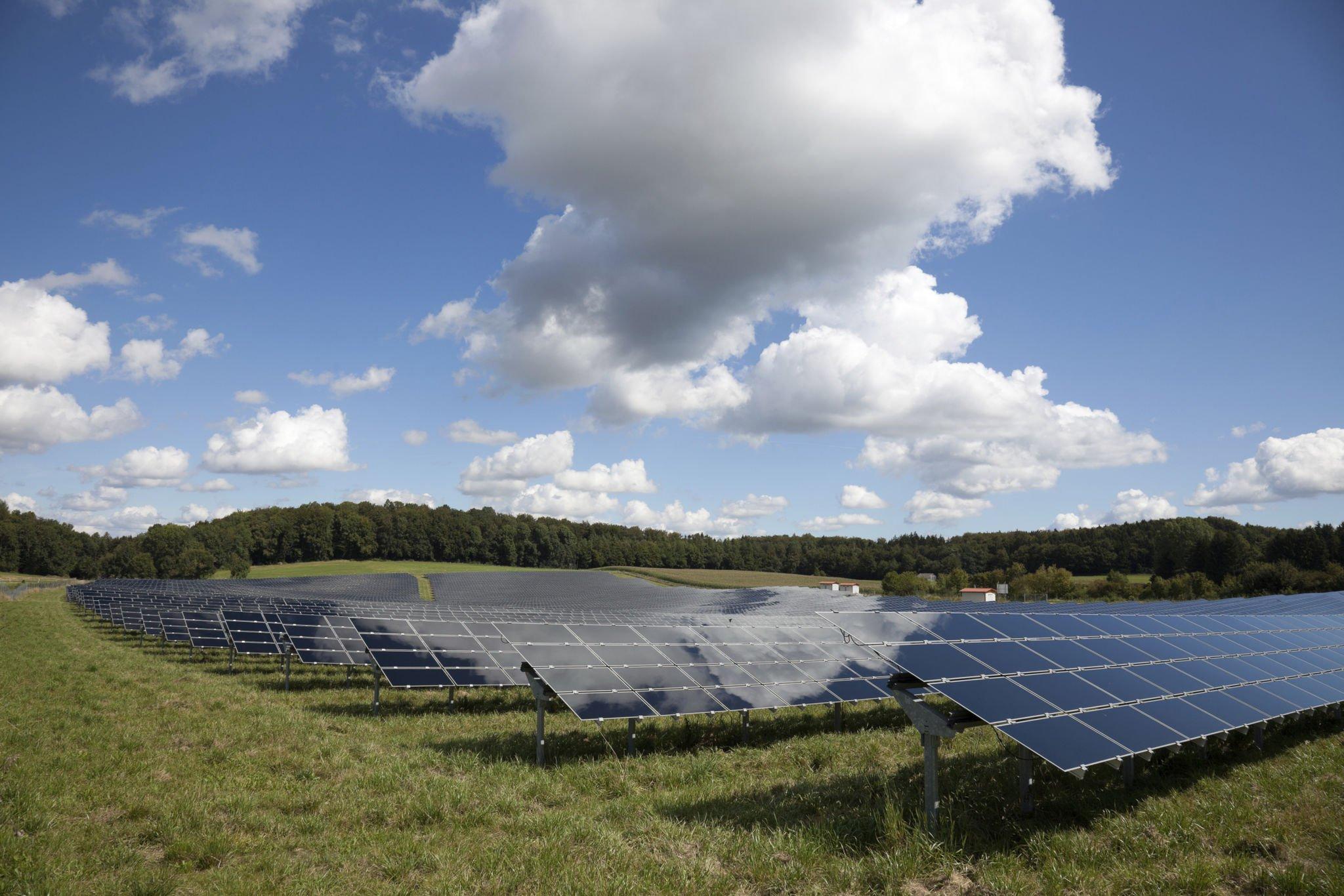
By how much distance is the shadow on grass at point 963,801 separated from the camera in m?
7.96

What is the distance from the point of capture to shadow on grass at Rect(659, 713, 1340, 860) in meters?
7.96

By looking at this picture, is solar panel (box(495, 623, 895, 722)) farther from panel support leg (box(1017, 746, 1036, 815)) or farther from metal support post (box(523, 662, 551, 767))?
panel support leg (box(1017, 746, 1036, 815))

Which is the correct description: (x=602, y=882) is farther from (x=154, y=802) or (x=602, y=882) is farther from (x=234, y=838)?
(x=154, y=802)

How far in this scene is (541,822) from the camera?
8.73 meters

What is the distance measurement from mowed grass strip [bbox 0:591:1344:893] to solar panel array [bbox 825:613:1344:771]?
1066 millimetres

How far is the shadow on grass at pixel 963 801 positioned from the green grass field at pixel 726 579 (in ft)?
284

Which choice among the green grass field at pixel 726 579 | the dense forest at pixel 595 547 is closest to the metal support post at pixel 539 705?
the green grass field at pixel 726 579

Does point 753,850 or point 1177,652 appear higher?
point 1177,652

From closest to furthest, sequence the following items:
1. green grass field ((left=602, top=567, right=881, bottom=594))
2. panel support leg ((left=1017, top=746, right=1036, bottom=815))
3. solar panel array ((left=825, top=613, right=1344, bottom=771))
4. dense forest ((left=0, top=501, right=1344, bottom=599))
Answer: solar panel array ((left=825, top=613, right=1344, bottom=771))
panel support leg ((left=1017, top=746, right=1036, bottom=815))
green grass field ((left=602, top=567, right=881, bottom=594))
dense forest ((left=0, top=501, right=1344, bottom=599))

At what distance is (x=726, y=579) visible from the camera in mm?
110812

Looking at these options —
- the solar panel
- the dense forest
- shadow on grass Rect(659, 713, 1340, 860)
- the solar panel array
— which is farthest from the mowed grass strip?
the dense forest

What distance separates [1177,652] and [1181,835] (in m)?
6.43

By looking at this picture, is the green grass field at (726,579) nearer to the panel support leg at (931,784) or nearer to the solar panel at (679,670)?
the solar panel at (679,670)

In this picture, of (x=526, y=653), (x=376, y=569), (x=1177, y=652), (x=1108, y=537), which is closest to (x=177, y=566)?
(x=376, y=569)
